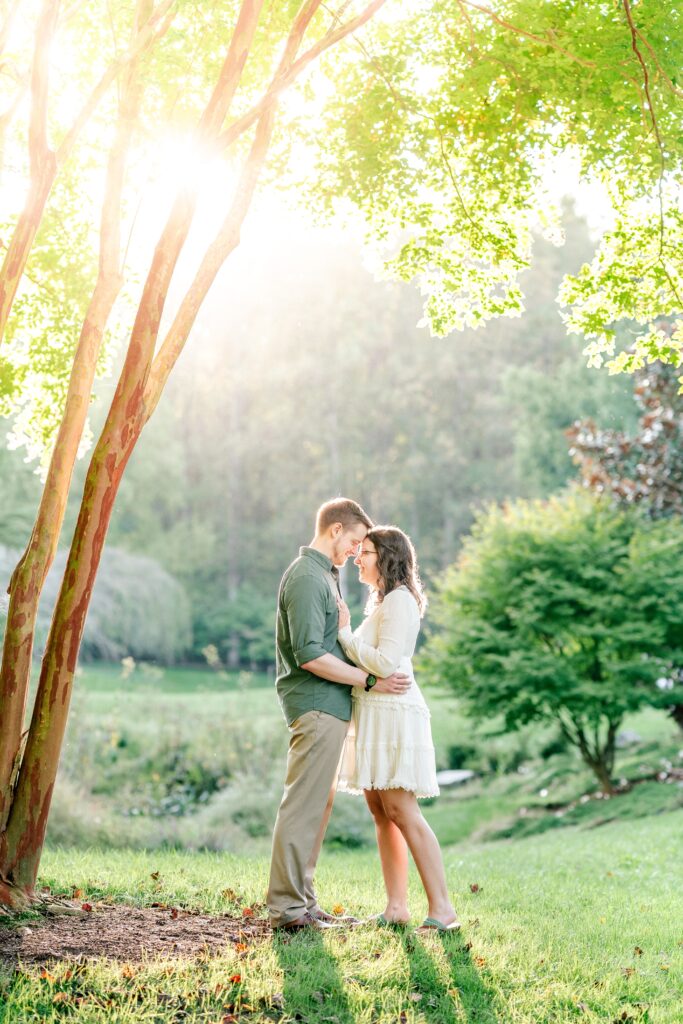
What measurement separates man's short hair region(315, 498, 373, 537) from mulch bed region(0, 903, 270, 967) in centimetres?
201

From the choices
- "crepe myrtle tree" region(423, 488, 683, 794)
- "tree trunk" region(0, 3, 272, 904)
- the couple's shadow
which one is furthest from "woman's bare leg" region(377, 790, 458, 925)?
"crepe myrtle tree" region(423, 488, 683, 794)

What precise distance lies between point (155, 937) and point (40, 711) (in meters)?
1.32

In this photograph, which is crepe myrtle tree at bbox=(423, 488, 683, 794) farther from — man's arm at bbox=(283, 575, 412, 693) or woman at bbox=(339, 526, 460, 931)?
man's arm at bbox=(283, 575, 412, 693)

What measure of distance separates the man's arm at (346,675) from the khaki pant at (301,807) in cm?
22

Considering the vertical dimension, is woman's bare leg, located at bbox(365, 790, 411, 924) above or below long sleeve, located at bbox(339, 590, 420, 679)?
below

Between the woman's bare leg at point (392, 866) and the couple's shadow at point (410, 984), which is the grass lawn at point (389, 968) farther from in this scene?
the woman's bare leg at point (392, 866)

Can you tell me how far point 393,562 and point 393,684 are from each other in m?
0.59

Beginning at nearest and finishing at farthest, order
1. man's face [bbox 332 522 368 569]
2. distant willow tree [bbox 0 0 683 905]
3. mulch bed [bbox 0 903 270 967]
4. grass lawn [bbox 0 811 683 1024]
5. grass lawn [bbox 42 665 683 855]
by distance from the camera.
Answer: grass lawn [bbox 0 811 683 1024] → mulch bed [bbox 0 903 270 967] → man's face [bbox 332 522 368 569] → distant willow tree [bbox 0 0 683 905] → grass lawn [bbox 42 665 683 855]

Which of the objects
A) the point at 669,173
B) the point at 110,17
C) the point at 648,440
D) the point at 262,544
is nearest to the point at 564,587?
the point at 648,440

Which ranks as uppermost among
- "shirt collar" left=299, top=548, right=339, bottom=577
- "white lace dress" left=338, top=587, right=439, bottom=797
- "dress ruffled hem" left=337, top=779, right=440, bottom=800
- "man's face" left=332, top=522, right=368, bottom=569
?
"man's face" left=332, top=522, right=368, bottom=569

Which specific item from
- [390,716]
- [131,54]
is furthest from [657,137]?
[390,716]

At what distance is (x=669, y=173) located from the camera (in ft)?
23.5

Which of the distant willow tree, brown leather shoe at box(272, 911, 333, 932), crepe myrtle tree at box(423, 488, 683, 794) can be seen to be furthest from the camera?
crepe myrtle tree at box(423, 488, 683, 794)

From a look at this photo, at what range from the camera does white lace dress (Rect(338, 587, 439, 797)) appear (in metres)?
5.18
